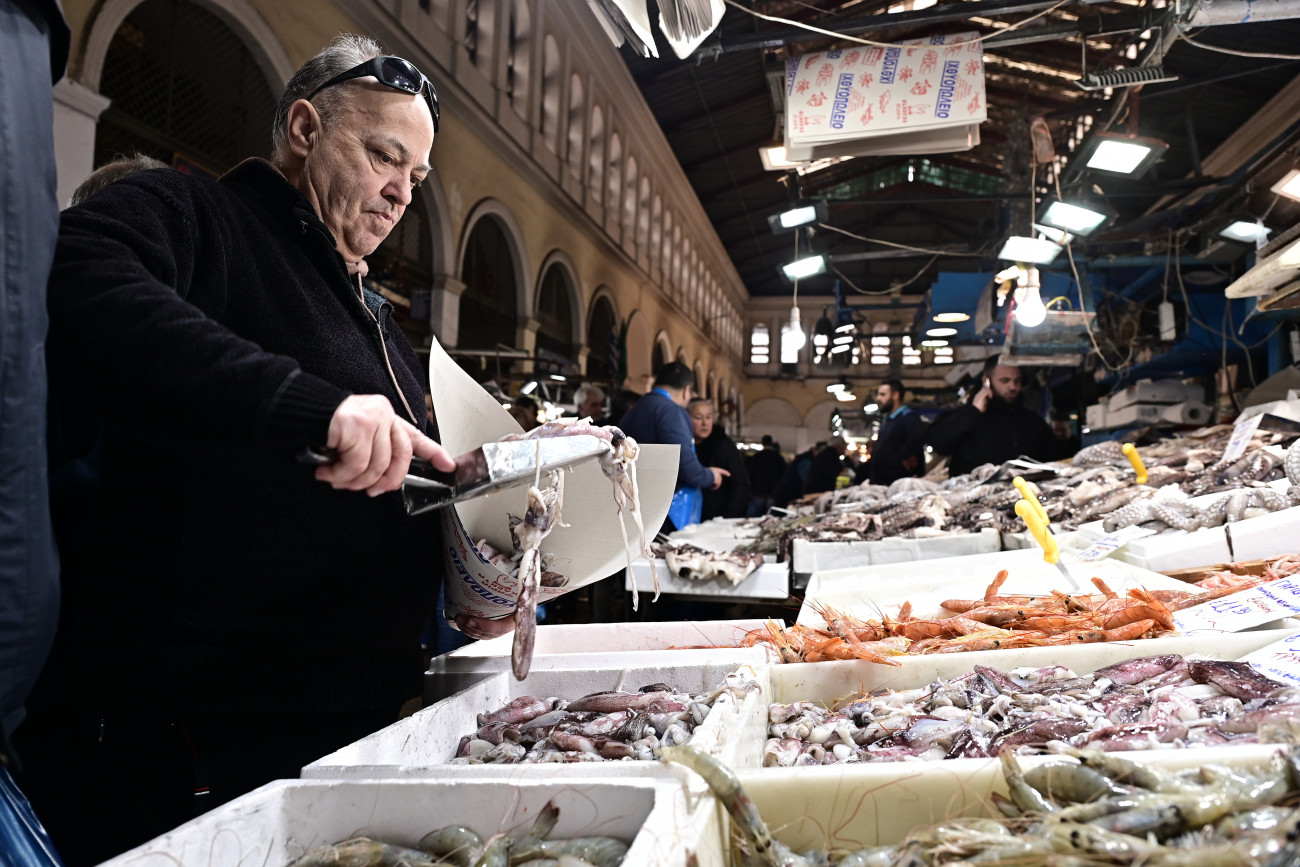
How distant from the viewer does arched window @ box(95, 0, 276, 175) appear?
628 centimetres

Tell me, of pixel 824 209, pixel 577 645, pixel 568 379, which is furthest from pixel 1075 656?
pixel 568 379

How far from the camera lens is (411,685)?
5.82 feet

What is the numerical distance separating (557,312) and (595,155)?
306 centimetres

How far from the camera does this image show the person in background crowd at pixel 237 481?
1.10 m

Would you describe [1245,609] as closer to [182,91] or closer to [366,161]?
[366,161]

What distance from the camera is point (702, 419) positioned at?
771cm

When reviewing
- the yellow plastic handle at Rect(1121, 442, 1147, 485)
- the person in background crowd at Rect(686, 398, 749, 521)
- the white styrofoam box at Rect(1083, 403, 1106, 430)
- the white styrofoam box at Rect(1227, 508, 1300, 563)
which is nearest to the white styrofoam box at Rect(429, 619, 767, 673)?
the white styrofoam box at Rect(1227, 508, 1300, 563)

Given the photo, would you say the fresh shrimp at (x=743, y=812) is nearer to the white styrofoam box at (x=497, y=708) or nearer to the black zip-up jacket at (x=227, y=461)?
the white styrofoam box at (x=497, y=708)

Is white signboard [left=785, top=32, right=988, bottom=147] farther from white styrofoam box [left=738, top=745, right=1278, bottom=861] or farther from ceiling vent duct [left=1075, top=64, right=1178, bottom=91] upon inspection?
white styrofoam box [left=738, top=745, right=1278, bottom=861]

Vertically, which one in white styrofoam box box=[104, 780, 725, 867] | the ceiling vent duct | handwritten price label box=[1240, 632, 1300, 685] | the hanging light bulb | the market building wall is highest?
the market building wall

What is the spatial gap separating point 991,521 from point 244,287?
13.2ft

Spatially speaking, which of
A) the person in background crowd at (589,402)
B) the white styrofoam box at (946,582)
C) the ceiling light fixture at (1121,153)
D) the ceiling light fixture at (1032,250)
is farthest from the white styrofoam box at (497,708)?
the person in background crowd at (589,402)

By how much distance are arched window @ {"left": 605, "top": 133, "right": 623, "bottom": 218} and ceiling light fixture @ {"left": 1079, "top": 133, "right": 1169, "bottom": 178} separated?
1072cm

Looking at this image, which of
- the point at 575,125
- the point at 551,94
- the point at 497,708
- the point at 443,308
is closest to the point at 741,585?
the point at 497,708
